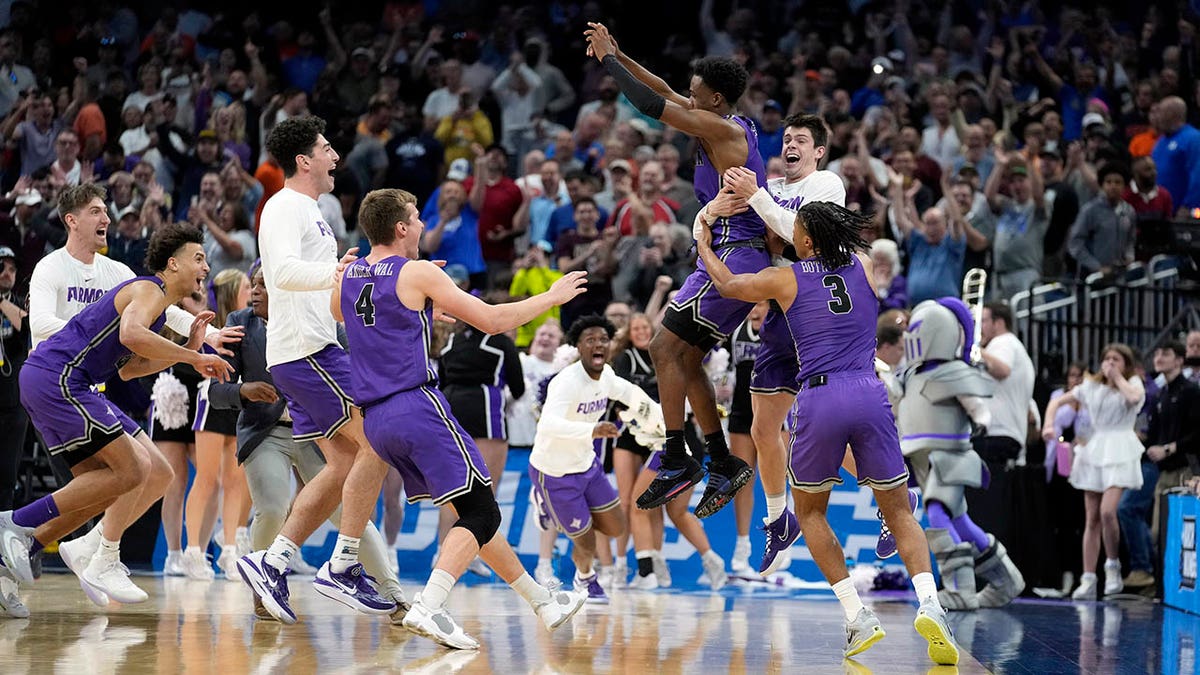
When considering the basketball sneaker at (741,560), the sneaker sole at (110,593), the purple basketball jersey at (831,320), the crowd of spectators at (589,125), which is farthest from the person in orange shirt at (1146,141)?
the sneaker sole at (110,593)

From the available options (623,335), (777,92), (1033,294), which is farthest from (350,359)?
(777,92)

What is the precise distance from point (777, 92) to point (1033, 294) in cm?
439

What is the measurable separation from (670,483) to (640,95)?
2008mm

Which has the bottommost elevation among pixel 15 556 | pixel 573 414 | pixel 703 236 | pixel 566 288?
pixel 15 556

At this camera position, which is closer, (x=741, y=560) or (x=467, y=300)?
(x=467, y=300)

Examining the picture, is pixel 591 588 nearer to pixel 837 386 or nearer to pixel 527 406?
pixel 527 406

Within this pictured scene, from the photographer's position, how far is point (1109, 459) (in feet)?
37.8

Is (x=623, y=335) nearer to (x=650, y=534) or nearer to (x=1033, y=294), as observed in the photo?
(x=650, y=534)

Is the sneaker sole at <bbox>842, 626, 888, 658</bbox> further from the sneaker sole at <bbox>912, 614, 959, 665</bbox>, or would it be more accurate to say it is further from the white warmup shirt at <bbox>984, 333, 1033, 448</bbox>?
the white warmup shirt at <bbox>984, 333, 1033, 448</bbox>

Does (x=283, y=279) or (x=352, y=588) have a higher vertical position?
(x=283, y=279)

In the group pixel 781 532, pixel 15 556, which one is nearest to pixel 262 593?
pixel 15 556

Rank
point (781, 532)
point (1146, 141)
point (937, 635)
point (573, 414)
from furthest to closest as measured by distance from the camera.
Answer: point (1146, 141) < point (573, 414) < point (781, 532) < point (937, 635)

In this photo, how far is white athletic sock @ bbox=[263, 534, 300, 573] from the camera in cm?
757

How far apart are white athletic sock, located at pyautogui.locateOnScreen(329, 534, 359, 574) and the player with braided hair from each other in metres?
2.27
